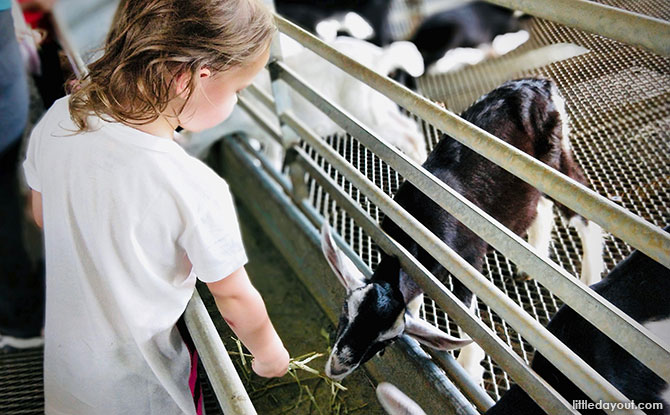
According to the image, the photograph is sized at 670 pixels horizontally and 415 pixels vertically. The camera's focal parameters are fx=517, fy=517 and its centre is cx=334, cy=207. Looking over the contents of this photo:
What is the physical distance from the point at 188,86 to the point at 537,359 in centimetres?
124

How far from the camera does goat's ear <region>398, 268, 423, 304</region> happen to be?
1.86m

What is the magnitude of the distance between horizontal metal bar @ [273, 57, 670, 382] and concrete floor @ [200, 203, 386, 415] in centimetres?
69

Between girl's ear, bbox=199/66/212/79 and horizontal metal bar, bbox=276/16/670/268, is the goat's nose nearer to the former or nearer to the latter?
horizontal metal bar, bbox=276/16/670/268

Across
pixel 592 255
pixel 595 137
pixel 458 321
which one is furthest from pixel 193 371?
pixel 592 255

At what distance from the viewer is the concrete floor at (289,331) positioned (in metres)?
2.06

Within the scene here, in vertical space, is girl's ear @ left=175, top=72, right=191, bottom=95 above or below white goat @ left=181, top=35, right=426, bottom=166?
above

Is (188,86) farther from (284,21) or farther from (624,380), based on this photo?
(624,380)

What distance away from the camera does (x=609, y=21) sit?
0.97 meters

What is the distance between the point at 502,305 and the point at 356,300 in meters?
0.60

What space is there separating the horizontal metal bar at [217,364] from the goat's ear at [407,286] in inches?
33.0

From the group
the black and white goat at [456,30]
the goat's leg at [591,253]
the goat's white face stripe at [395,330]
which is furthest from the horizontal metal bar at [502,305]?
the black and white goat at [456,30]

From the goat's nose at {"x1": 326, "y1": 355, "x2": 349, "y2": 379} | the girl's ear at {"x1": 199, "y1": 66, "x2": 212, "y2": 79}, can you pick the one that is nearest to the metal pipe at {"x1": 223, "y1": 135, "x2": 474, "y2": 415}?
the goat's nose at {"x1": 326, "y1": 355, "x2": 349, "y2": 379}

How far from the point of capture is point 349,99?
3.39 meters

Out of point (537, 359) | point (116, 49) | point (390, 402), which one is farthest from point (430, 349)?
point (116, 49)
